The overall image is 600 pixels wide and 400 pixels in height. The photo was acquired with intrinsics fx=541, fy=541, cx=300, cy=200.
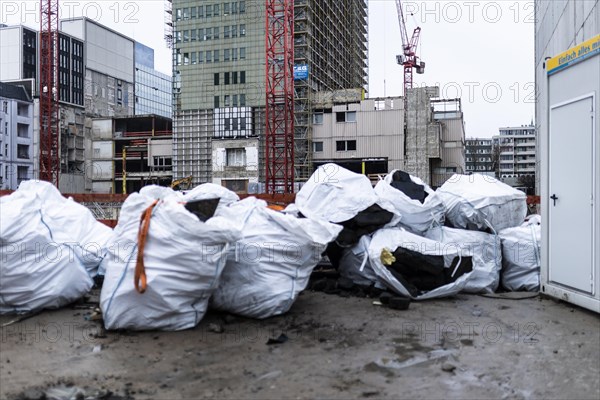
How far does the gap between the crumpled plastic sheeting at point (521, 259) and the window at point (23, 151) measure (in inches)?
2347

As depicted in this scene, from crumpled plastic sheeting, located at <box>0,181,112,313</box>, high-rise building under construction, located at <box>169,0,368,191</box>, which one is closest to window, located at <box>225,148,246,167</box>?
high-rise building under construction, located at <box>169,0,368,191</box>

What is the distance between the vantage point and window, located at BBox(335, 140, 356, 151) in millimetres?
46438

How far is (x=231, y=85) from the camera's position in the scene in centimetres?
5194

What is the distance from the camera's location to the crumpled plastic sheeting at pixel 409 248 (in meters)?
5.13

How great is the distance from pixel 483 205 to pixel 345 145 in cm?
4122

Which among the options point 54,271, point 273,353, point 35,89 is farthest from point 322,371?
point 35,89

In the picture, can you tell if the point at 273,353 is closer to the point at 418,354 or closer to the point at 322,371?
the point at 322,371

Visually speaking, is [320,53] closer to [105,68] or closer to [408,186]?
[105,68]

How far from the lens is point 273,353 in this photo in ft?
12.2

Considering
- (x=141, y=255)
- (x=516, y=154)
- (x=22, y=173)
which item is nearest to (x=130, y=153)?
(x=22, y=173)

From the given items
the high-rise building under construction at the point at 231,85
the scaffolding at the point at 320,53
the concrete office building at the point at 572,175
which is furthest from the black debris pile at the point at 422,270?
the high-rise building under construction at the point at 231,85

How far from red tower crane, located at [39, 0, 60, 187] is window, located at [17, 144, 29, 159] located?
5.63m

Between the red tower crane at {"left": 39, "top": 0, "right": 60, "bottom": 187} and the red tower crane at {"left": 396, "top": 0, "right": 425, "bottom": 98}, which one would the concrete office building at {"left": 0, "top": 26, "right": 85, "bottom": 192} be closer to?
the red tower crane at {"left": 39, "top": 0, "right": 60, "bottom": 187}

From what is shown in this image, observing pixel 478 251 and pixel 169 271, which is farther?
pixel 478 251
